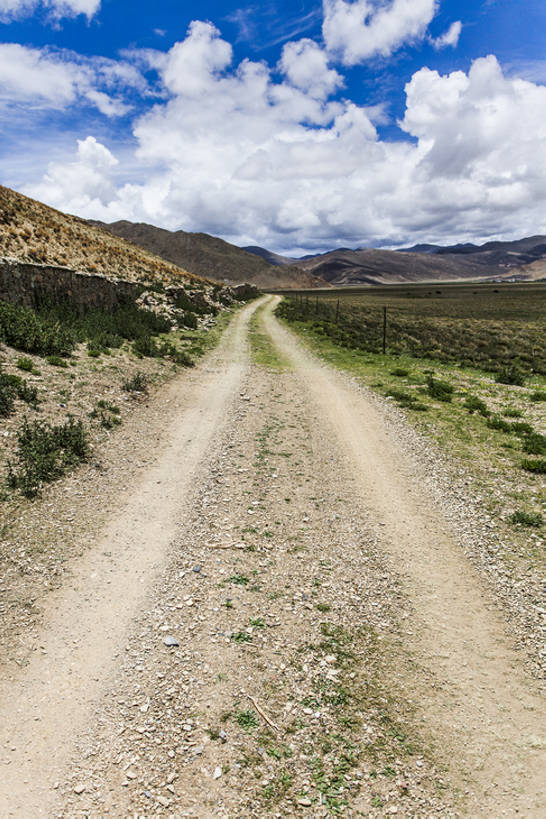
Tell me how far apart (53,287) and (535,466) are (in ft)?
71.1

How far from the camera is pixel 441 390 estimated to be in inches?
691

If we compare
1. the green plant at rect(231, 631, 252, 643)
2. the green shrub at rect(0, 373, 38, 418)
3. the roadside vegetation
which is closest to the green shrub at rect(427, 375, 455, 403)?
the roadside vegetation

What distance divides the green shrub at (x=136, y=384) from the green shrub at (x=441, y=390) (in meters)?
11.9

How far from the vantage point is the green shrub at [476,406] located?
15.0 metres

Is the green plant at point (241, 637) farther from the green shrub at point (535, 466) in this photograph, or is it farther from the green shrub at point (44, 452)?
the green shrub at point (535, 466)

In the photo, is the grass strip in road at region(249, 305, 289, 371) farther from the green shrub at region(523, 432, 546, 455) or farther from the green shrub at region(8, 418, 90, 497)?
the green shrub at region(8, 418, 90, 497)

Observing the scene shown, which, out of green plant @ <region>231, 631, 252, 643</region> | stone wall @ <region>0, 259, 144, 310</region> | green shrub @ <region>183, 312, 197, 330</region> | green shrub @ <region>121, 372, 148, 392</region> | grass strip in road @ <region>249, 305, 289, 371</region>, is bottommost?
green plant @ <region>231, 631, 252, 643</region>

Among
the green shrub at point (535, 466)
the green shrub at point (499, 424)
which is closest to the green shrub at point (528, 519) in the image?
the green shrub at point (535, 466)

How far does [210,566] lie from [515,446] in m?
9.69

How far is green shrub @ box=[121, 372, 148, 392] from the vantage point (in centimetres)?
1543

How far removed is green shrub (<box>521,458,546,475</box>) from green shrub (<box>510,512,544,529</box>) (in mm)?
2383

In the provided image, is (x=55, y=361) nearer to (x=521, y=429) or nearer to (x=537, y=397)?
(x=521, y=429)

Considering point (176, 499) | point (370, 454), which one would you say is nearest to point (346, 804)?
point (176, 499)

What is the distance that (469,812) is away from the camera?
12.8ft
